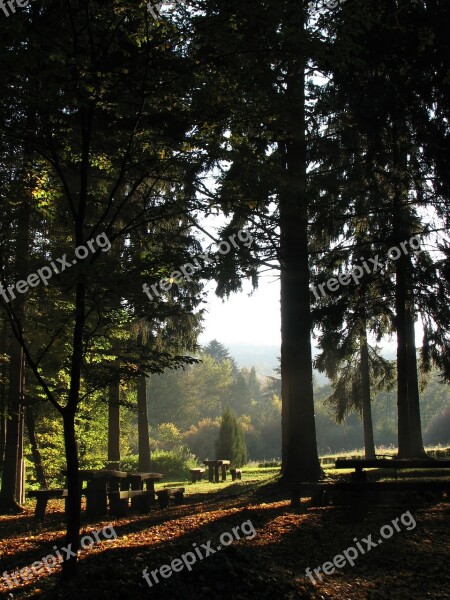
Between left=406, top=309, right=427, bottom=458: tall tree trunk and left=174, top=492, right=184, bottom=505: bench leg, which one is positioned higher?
left=406, top=309, right=427, bottom=458: tall tree trunk

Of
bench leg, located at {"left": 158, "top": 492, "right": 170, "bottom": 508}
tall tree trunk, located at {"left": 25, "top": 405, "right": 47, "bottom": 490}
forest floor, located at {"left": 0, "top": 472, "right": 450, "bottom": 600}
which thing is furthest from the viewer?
tall tree trunk, located at {"left": 25, "top": 405, "right": 47, "bottom": 490}

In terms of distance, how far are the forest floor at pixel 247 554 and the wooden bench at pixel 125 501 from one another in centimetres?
32

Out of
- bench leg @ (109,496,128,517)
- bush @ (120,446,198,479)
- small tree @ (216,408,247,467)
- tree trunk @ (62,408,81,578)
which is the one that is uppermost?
tree trunk @ (62,408,81,578)

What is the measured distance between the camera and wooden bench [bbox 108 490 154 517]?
9.49 meters

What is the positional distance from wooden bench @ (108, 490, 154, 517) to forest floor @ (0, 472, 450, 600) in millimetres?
322

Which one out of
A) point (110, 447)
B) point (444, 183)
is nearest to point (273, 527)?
point (444, 183)

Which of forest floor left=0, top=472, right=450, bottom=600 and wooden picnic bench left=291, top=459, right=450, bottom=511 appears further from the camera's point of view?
wooden picnic bench left=291, top=459, right=450, bottom=511

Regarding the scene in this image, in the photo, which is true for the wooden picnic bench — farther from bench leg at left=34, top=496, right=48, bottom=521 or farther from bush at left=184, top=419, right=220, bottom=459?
bush at left=184, top=419, right=220, bottom=459

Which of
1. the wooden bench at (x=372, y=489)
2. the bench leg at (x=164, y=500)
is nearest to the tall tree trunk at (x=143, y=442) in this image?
the bench leg at (x=164, y=500)

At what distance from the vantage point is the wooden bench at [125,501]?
9492 mm

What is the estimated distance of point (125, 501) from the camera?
971 cm

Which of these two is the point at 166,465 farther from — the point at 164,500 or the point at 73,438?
the point at 73,438

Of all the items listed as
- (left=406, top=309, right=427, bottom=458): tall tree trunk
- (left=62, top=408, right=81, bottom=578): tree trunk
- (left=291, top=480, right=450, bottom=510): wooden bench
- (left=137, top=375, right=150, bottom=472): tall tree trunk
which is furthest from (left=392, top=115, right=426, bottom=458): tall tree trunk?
(left=62, top=408, right=81, bottom=578): tree trunk

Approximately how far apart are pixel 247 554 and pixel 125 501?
14.1 ft
